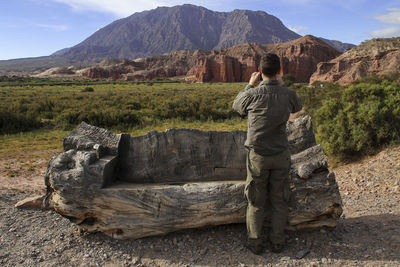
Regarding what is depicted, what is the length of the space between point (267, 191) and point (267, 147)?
2.02ft

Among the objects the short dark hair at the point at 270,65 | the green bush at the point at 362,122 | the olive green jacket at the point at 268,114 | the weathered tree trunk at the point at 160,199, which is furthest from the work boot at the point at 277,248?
the green bush at the point at 362,122

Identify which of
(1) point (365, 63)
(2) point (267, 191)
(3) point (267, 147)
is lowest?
(2) point (267, 191)

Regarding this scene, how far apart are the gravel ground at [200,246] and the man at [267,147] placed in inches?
13.9

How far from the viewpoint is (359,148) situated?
7.49 m

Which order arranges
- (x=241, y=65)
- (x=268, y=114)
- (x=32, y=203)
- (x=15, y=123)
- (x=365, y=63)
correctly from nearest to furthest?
1. (x=268, y=114)
2. (x=32, y=203)
3. (x=15, y=123)
4. (x=365, y=63)
5. (x=241, y=65)

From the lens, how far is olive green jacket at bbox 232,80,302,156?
9.95 feet

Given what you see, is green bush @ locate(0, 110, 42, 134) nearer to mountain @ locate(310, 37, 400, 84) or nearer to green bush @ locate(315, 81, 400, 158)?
green bush @ locate(315, 81, 400, 158)

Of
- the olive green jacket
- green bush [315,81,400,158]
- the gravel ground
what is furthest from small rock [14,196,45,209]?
green bush [315,81,400,158]

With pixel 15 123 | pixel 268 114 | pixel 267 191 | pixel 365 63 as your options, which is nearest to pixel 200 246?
pixel 267 191

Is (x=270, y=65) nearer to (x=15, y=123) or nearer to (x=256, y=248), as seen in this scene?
(x=256, y=248)

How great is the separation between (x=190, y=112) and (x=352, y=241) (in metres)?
14.9

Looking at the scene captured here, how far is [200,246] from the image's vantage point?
11.8ft

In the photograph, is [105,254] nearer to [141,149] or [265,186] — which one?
[141,149]

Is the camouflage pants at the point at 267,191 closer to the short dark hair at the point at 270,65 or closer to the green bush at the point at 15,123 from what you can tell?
the short dark hair at the point at 270,65
